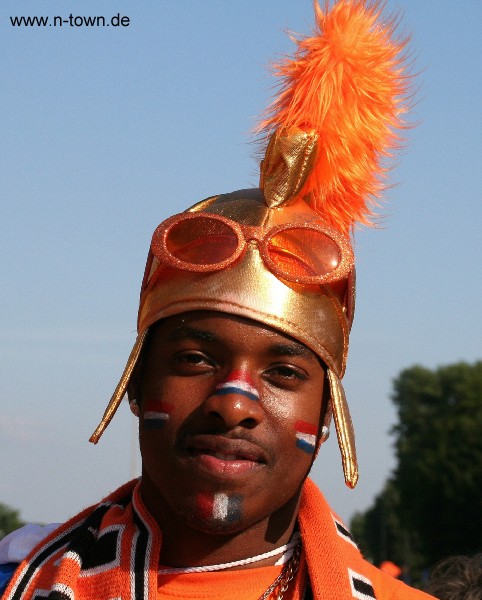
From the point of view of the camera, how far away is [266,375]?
322cm

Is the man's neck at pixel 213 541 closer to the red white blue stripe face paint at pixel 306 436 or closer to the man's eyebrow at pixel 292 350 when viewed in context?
the red white blue stripe face paint at pixel 306 436

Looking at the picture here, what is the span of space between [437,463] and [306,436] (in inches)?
1303

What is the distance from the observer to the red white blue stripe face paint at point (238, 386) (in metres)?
3.11


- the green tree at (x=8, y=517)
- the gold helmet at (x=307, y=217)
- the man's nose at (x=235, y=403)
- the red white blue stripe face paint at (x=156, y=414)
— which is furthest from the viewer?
the green tree at (x=8, y=517)

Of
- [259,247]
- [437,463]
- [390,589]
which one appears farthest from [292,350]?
[437,463]

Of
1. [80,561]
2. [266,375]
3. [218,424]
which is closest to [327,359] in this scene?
[266,375]

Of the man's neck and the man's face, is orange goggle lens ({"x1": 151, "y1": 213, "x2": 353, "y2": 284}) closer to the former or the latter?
the man's face

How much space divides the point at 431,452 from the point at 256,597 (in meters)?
34.2

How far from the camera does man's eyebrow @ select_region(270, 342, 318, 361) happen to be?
10.6ft

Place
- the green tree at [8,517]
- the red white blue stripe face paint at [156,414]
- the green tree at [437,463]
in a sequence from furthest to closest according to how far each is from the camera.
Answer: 1. the green tree at [8,517]
2. the green tree at [437,463]
3. the red white blue stripe face paint at [156,414]

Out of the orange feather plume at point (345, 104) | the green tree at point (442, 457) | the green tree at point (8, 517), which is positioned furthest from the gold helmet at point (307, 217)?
the green tree at point (8, 517)

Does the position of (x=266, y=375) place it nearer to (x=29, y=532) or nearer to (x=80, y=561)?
(x=80, y=561)

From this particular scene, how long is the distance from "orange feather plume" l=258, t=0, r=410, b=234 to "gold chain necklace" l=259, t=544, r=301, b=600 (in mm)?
1086

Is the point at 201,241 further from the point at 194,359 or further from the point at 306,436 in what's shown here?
the point at 306,436
